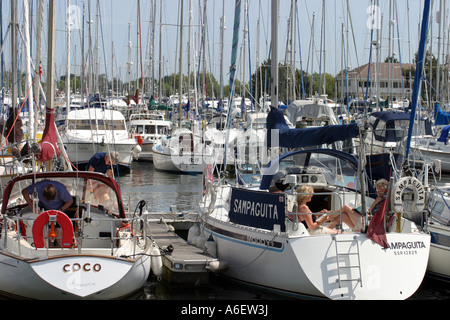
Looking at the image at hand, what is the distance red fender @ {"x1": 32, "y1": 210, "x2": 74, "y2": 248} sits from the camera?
10.2m

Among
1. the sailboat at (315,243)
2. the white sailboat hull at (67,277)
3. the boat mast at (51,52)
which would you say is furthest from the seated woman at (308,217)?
the boat mast at (51,52)

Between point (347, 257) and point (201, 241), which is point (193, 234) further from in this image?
point (347, 257)

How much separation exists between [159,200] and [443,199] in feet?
40.4


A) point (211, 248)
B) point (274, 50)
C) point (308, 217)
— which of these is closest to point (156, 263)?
point (211, 248)

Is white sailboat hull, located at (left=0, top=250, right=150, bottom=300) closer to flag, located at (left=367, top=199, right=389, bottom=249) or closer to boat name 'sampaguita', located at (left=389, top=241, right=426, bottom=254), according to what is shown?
flag, located at (left=367, top=199, right=389, bottom=249)

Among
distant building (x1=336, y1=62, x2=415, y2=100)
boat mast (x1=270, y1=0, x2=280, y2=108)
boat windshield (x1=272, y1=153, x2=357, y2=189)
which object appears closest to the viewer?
boat windshield (x1=272, y1=153, x2=357, y2=189)

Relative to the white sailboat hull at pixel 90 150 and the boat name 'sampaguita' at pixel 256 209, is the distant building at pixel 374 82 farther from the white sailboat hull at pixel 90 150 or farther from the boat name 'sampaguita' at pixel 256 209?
the boat name 'sampaguita' at pixel 256 209

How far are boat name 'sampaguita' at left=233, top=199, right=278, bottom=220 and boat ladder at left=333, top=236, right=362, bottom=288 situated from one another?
49.1 inches

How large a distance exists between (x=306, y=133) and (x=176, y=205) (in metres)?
9.90

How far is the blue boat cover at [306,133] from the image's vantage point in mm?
12094

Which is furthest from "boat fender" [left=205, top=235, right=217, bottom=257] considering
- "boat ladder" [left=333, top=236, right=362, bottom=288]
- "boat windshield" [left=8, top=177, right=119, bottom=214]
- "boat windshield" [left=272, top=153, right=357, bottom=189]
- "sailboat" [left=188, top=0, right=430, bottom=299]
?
"boat ladder" [left=333, top=236, right=362, bottom=288]

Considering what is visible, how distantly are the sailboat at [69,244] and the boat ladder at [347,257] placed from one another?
10.7 feet
